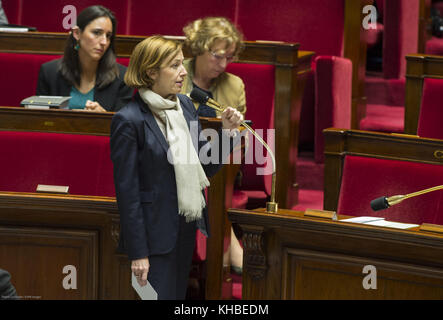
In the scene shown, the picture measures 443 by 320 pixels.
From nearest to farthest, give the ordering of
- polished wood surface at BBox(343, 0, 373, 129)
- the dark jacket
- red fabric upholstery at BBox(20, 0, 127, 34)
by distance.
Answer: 1. the dark jacket
2. polished wood surface at BBox(343, 0, 373, 129)
3. red fabric upholstery at BBox(20, 0, 127, 34)

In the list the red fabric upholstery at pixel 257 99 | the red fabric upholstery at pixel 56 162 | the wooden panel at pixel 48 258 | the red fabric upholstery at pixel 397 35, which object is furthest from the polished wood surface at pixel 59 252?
the red fabric upholstery at pixel 397 35

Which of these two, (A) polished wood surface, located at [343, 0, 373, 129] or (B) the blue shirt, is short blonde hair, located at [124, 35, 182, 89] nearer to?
(B) the blue shirt

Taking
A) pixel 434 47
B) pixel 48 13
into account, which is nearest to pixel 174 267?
pixel 48 13

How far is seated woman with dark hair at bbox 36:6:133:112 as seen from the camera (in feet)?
3.39

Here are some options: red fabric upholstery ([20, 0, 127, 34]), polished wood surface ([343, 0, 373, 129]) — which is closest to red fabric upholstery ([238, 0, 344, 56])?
polished wood surface ([343, 0, 373, 129])

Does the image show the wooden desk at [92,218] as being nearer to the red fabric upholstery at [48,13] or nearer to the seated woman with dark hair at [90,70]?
the seated woman with dark hair at [90,70]

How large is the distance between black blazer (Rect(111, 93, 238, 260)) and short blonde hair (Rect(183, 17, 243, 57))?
26 centimetres

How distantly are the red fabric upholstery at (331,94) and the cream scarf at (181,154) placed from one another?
50cm

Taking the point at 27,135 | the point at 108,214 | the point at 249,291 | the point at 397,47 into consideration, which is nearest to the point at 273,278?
the point at 249,291

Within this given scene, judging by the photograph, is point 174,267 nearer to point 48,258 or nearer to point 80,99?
point 48,258

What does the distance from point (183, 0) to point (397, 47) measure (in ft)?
1.29

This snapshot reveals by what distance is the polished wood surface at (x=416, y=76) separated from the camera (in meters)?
1.07

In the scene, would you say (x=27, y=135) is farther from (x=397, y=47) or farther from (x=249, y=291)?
(x=397, y=47)

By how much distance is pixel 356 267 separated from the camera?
0.71 meters
